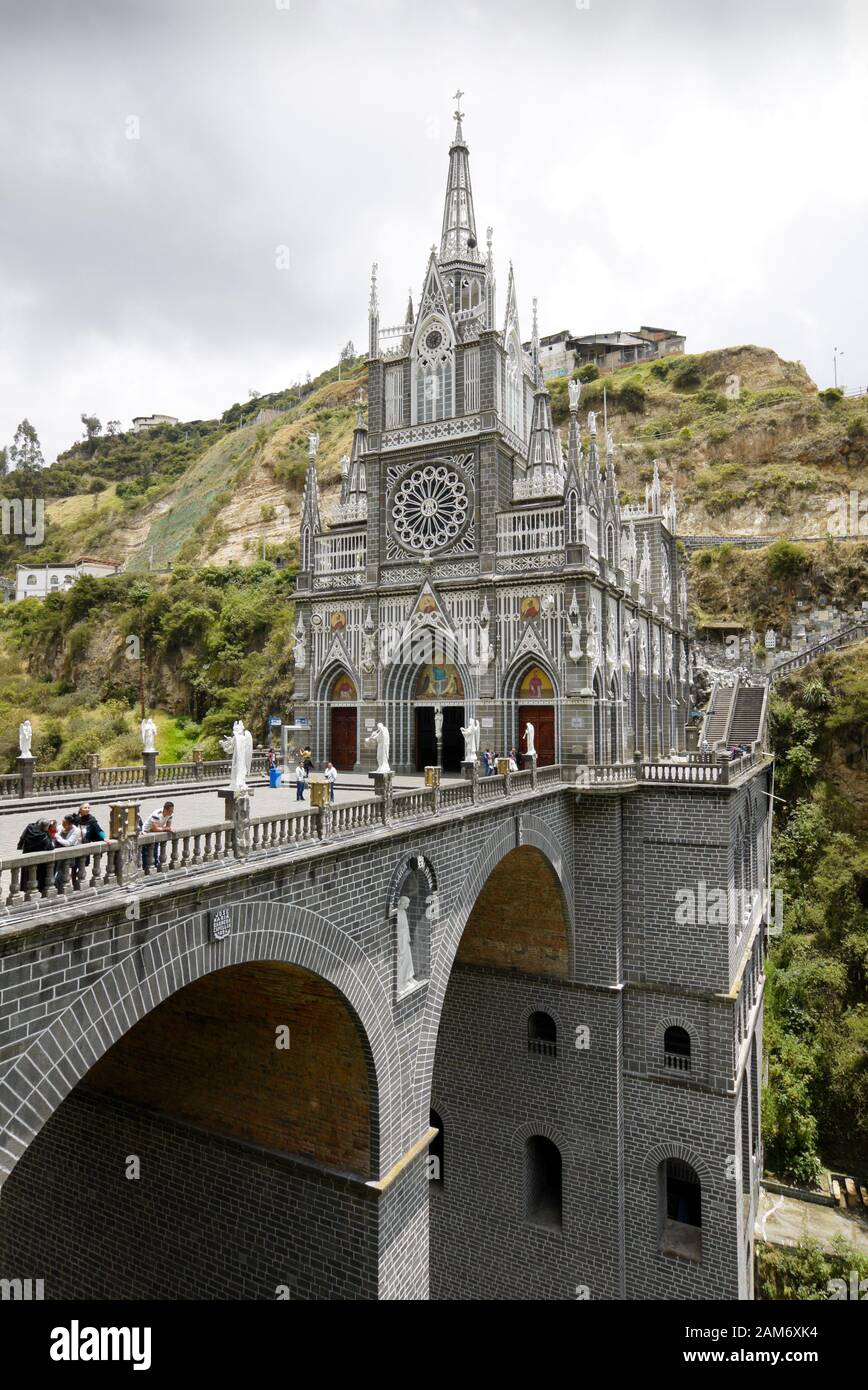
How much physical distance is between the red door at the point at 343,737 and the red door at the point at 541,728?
7142 millimetres

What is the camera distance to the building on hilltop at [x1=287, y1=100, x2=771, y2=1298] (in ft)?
76.6

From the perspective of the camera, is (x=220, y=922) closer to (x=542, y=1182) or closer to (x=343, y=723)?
(x=542, y=1182)

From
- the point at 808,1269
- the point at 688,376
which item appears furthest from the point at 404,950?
the point at 688,376

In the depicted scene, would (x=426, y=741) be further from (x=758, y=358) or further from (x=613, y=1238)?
(x=758, y=358)

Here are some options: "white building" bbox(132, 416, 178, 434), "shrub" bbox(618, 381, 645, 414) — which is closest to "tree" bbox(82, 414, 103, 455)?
"white building" bbox(132, 416, 178, 434)

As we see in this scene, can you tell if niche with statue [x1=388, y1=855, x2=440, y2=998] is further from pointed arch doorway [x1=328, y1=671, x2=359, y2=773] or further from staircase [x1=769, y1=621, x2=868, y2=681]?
staircase [x1=769, y1=621, x2=868, y2=681]

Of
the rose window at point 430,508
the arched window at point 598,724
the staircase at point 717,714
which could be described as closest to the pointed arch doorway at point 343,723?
the rose window at point 430,508

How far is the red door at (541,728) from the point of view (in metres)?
27.7

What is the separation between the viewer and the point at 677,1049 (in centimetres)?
2391

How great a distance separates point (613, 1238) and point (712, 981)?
8280 millimetres

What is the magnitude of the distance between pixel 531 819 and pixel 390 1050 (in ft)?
28.3

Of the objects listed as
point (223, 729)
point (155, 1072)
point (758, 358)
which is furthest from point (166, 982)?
point (758, 358)

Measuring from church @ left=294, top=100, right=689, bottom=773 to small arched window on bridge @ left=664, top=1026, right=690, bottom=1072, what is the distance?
29.2 feet

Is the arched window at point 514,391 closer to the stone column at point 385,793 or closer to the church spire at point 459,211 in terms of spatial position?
the church spire at point 459,211
